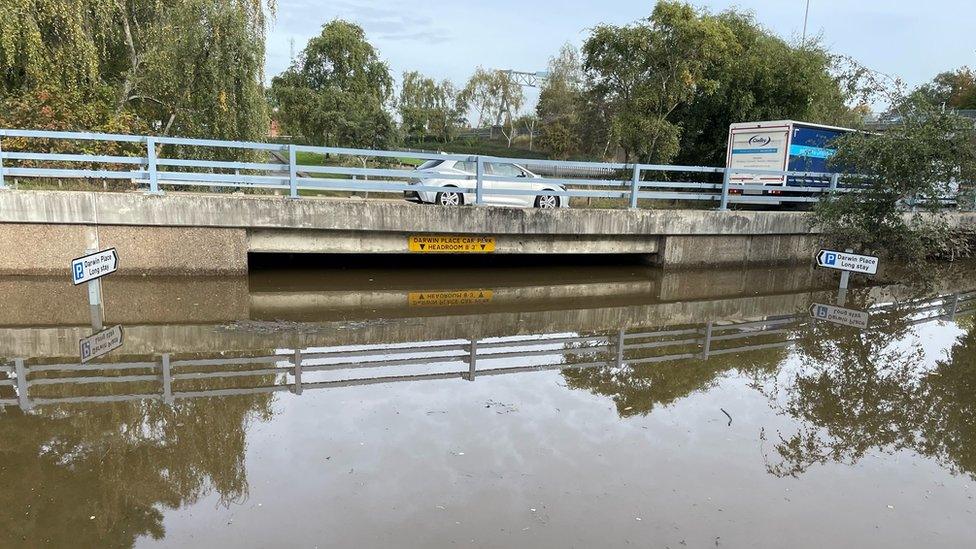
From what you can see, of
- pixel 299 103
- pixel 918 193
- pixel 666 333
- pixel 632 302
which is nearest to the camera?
pixel 666 333

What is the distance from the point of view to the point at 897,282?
12336 mm

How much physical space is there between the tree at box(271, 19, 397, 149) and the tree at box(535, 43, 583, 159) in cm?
1042

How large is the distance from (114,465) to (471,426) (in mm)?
2599

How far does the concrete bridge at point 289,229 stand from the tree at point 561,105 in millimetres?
22498

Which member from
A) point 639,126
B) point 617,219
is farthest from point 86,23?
point 639,126

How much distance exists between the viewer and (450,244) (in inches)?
427

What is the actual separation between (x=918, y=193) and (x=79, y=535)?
13479 mm

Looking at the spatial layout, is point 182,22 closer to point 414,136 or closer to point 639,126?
point 639,126

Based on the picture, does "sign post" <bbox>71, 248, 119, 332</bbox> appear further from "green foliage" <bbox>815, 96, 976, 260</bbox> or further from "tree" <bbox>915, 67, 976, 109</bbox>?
"tree" <bbox>915, 67, 976, 109</bbox>

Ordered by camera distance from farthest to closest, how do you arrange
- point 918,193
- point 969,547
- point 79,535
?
point 918,193
point 969,547
point 79,535

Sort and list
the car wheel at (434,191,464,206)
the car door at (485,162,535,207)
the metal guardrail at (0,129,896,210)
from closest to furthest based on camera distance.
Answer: the metal guardrail at (0,129,896,210) < the car wheel at (434,191,464,206) < the car door at (485,162,535,207)

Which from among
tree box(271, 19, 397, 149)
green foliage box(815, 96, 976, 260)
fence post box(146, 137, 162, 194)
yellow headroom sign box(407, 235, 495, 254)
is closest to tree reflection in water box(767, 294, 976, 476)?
green foliage box(815, 96, 976, 260)

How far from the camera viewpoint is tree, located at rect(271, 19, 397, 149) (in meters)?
27.6

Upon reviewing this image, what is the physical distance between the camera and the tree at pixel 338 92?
27.6 meters
